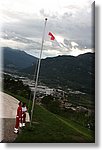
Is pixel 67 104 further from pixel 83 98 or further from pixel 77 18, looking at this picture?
pixel 77 18

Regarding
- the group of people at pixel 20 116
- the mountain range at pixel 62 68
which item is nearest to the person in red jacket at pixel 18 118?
the group of people at pixel 20 116

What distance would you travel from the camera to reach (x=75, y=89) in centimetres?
238

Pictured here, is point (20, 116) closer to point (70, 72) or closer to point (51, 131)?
point (51, 131)

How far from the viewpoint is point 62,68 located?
93.4 inches

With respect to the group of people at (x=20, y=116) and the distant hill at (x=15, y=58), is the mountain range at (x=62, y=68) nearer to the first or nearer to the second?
the distant hill at (x=15, y=58)

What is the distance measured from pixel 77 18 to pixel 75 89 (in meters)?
0.55

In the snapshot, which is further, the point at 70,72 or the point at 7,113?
the point at 70,72

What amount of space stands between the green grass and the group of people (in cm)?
4

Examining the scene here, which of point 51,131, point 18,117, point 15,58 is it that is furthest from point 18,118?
point 15,58

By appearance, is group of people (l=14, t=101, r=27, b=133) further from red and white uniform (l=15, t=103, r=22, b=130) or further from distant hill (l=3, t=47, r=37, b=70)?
distant hill (l=3, t=47, r=37, b=70)

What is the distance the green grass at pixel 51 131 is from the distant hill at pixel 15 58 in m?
0.34

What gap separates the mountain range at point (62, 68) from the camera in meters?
2.32

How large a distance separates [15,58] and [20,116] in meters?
0.43

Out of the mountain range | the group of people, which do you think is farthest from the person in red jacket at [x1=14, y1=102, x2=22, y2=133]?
the mountain range
